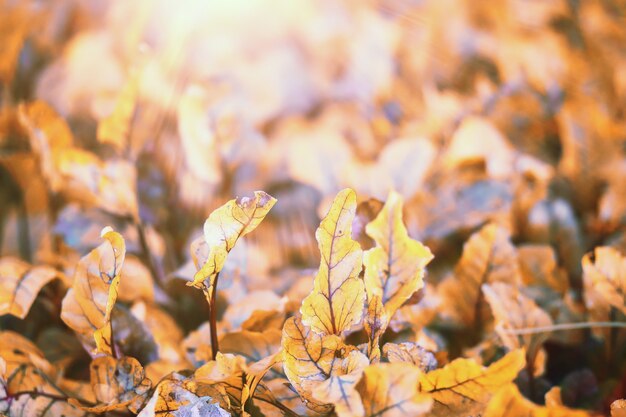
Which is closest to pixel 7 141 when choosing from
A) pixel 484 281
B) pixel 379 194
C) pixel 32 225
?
pixel 32 225

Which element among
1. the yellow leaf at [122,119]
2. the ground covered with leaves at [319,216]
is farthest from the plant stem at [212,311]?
the yellow leaf at [122,119]

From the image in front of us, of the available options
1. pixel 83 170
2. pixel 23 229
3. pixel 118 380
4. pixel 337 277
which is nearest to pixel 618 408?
pixel 337 277

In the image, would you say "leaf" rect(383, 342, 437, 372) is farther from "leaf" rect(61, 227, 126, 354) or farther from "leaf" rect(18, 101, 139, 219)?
"leaf" rect(18, 101, 139, 219)

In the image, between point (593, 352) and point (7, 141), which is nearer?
point (593, 352)

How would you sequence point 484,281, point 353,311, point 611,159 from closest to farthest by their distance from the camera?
1. point 353,311
2. point 484,281
3. point 611,159

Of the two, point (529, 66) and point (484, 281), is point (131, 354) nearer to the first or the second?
point (484, 281)

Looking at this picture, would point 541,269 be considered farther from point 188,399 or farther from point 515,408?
point 188,399

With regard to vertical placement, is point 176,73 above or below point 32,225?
above

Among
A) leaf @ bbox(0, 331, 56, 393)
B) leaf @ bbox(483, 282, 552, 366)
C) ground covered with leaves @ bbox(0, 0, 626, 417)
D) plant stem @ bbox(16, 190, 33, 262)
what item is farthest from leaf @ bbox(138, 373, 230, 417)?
plant stem @ bbox(16, 190, 33, 262)
